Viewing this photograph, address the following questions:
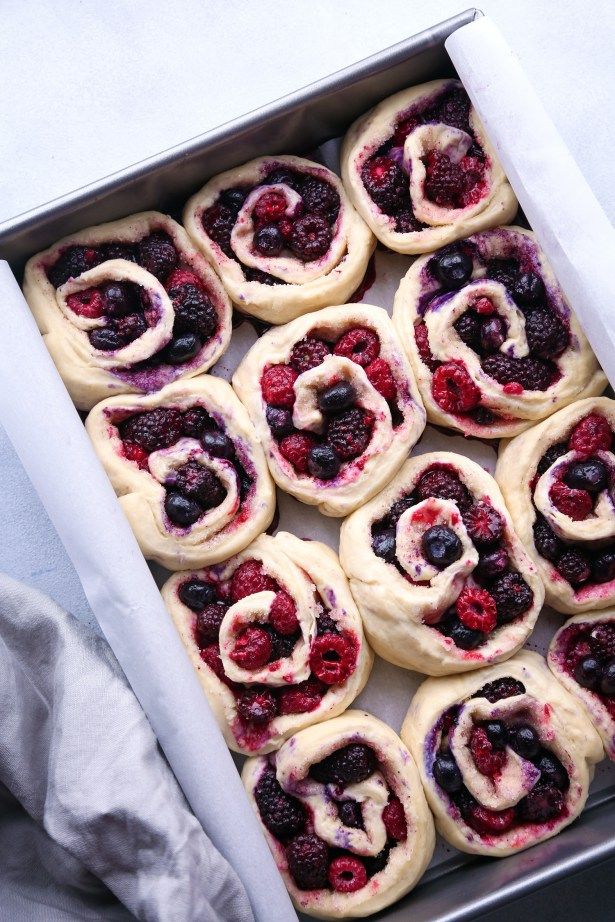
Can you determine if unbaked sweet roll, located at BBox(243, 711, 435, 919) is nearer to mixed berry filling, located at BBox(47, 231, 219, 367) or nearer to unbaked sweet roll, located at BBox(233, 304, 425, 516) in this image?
unbaked sweet roll, located at BBox(233, 304, 425, 516)

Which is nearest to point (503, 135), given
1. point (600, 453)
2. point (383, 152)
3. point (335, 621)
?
point (383, 152)

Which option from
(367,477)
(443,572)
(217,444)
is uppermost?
(217,444)

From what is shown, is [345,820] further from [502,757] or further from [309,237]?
[309,237]

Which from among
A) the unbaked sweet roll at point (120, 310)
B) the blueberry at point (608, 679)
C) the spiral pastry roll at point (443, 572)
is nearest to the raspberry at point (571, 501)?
the spiral pastry roll at point (443, 572)

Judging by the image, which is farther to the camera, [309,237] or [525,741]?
[309,237]

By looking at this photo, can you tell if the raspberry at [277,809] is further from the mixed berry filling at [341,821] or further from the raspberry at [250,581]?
the raspberry at [250,581]

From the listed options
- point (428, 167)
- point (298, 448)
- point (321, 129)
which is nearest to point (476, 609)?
point (298, 448)

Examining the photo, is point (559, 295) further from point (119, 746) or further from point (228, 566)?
point (119, 746)

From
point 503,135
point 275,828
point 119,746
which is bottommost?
point 275,828
